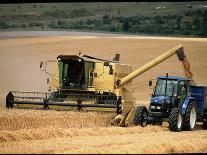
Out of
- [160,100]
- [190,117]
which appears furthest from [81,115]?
[190,117]

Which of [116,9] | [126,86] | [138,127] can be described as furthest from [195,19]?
[138,127]

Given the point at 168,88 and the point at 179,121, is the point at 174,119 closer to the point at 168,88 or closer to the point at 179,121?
the point at 179,121

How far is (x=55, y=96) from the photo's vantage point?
2322 centimetres

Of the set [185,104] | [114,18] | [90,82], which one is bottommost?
[114,18]

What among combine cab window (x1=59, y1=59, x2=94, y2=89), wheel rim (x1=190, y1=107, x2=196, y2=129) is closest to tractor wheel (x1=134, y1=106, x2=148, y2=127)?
wheel rim (x1=190, y1=107, x2=196, y2=129)

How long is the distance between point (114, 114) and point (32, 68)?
17047 mm

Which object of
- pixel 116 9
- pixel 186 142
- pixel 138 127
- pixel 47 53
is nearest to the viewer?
pixel 186 142

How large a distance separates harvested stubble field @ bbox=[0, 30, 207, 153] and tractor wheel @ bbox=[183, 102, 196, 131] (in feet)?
0.99

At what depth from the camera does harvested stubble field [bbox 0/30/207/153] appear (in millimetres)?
13672

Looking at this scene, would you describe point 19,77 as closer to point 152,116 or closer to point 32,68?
point 32,68

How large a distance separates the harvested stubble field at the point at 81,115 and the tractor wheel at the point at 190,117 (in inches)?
11.9

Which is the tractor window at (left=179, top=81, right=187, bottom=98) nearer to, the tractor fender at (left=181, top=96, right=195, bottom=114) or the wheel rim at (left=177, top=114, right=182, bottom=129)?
the tractor fender at (left=181, top=96, right=195, bottom=114)

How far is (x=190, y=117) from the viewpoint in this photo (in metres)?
20.0

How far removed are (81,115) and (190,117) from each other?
10.8 ft
